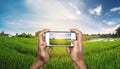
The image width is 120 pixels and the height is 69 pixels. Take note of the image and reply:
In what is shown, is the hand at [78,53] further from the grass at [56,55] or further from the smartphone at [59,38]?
the grass at [56,55]

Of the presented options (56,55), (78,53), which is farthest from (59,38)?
(56,55)

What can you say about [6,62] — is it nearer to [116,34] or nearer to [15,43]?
[15,43]

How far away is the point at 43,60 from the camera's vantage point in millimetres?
1263

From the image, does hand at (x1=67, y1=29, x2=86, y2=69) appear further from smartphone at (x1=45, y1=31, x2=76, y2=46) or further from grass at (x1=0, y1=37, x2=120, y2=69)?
grass at (x1=0, y1=37, x2=120, y2=69)

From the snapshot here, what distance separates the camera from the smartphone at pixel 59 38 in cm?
128

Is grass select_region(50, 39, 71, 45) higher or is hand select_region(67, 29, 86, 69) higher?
grass select_region(50, 39, 71, 45)

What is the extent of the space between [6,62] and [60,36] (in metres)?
1.22

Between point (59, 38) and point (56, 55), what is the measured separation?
3.93 ft

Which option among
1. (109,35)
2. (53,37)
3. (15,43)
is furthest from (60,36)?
(109,35)

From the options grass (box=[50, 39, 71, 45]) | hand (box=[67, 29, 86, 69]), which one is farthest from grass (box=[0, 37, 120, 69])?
hand (box=[67, 29, 86, 69])

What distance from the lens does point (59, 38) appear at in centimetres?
146

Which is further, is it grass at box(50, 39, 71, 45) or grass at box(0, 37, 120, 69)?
grass at box(0, 37, 120, 69)

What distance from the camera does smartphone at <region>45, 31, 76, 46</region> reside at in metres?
1.28

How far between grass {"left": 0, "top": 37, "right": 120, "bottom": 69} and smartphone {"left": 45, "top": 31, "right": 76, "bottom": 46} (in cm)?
99
